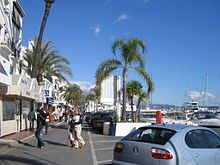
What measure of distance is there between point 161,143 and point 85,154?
25.0 feet

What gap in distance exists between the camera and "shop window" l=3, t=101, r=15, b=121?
2454cm

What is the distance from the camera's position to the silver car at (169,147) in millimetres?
8500

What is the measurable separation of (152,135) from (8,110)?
18049 mm

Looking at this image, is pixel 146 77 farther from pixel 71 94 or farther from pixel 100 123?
pixel 71 94

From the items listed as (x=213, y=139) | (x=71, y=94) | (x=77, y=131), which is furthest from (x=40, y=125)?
(x=71, y=94)

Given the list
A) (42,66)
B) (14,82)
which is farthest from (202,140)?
(42,66)

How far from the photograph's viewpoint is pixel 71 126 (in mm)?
18547

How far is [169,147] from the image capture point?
8.52m


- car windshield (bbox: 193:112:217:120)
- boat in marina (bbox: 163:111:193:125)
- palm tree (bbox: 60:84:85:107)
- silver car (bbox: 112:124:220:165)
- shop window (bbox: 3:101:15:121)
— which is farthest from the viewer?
palm tree (bbox: 60:84:85:107)

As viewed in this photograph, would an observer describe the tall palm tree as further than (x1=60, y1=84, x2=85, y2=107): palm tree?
No

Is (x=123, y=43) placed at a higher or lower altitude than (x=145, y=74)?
higher

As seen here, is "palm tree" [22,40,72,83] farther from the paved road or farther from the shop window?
the paved road

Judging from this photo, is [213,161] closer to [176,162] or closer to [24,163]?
[176,162]

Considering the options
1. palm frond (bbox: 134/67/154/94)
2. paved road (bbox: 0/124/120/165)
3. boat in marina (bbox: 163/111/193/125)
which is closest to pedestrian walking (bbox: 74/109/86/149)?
paved road (bbox: 0/124/120/165)
